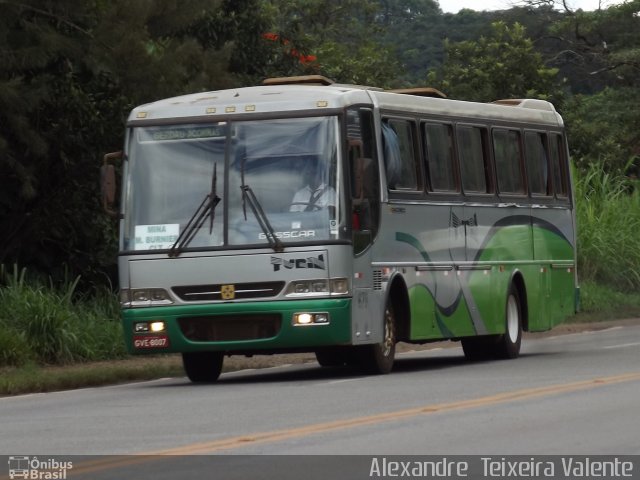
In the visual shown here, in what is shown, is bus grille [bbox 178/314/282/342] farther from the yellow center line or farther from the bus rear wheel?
the bus rear wheel

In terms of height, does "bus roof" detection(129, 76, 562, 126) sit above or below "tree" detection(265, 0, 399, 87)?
below

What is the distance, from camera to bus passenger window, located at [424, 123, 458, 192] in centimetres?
1986

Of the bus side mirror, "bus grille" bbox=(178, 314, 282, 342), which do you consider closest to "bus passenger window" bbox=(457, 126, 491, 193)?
"bus grille" bbox=(178, 314, 282, 342)

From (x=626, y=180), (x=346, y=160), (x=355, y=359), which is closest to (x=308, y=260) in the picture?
(x=346, y=160)

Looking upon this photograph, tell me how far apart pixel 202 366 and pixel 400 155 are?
3181 mm

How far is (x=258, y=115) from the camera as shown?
58.7ft

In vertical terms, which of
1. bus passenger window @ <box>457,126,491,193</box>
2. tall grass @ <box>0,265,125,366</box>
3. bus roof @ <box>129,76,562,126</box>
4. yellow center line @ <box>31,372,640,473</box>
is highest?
bus roof @ <box>129,76,562,126</box>

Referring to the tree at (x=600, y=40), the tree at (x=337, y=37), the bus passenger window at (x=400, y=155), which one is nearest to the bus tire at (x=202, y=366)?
the bus passenger window at (x=400, y=155)

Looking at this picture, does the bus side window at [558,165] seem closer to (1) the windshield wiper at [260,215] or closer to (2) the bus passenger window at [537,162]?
(2) the bus passenger window at [537,162]

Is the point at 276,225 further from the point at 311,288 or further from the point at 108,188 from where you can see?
the point at 108,188

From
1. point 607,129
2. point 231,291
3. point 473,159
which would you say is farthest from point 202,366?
point 607,129

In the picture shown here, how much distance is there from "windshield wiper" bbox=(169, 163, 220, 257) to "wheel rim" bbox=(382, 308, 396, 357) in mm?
2219

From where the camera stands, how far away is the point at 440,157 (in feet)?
65.9
